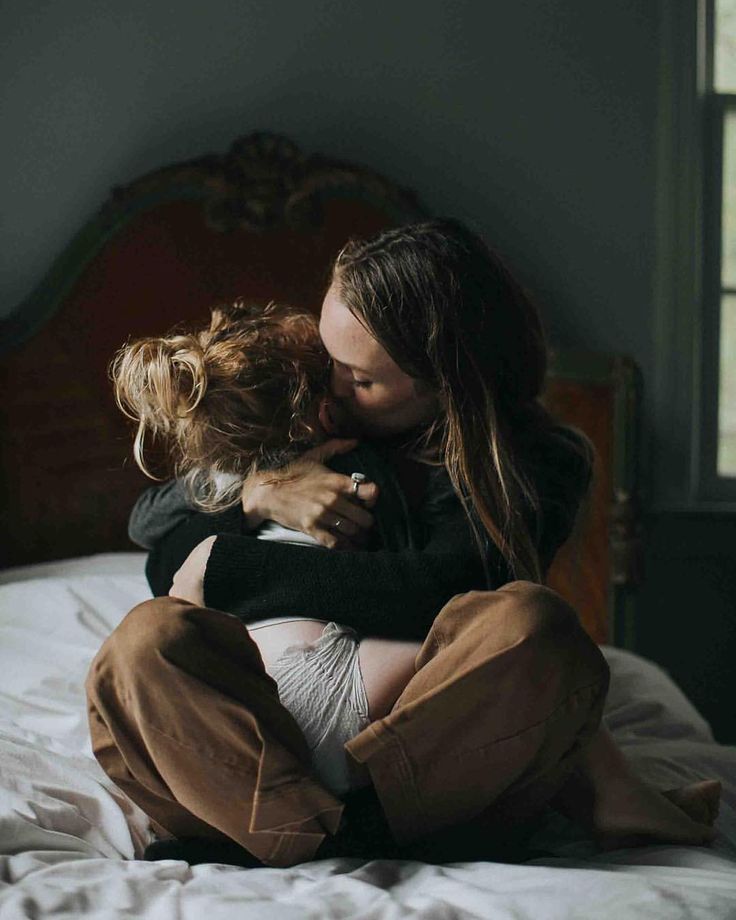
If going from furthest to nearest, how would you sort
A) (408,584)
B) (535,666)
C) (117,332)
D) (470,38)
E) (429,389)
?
1. (470,38)
2. (117,332)
3. (429,389)
4. (408,584)
5. (535,666)

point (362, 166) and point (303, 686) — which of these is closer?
point (303, 686)

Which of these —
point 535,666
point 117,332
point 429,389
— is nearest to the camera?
point 535,666

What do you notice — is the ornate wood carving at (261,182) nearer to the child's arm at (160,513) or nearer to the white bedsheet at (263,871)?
the child's arm at (160,513)

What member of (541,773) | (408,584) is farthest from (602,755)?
(408,584)

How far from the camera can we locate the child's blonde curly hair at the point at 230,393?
1203mm

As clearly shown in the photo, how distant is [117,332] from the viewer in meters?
2.18

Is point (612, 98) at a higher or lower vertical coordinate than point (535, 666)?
higher

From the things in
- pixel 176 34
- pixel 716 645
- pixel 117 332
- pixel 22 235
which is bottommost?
pixel 716 645

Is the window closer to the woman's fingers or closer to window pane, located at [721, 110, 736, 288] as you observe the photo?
window pane, located at [721, 110, 736, 288]

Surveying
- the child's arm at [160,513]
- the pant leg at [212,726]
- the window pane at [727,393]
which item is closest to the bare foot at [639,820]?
the pant leg at [212,726]

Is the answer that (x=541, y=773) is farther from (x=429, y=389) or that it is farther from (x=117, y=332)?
(x=117, y=332)

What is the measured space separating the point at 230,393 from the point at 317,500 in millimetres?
161

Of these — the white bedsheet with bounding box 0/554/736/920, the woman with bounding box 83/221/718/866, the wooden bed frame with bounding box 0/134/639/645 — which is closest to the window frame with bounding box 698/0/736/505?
the wooden bed frame with bounding box 0/134/639/645

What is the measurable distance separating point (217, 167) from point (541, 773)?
1554 millimetres
